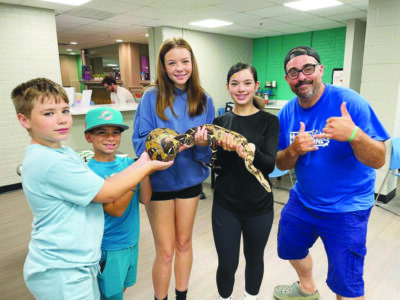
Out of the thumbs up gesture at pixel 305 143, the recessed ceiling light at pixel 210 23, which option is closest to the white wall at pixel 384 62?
the thumbs up gesture at pixel 305 143

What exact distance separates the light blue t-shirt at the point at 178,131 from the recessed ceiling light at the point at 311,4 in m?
4.77

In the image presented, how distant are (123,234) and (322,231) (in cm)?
118

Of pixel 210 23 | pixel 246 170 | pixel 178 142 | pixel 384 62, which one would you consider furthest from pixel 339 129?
pixel 210 23

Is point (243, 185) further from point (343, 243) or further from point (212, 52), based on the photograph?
point (212, 52)

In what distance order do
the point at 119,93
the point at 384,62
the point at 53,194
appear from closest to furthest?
the point at 53,194 → the point at 384,62 → the point at 119,93

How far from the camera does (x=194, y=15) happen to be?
6.23 meters

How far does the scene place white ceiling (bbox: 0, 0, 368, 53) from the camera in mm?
5293

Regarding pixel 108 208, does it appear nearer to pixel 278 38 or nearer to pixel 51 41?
pixel 51 41

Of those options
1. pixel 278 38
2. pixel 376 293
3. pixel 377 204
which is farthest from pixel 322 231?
pixel 278 38

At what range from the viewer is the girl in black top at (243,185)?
1.70 meters

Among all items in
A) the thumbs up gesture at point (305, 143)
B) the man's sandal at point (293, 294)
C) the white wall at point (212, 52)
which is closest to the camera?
the thumbs up gesture at point (305, 143)

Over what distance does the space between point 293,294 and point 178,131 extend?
1.64m

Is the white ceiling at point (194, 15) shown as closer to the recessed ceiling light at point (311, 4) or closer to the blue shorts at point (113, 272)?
the recessed ceiling light at point (311, 4)

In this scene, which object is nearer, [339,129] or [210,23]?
[339,129]
